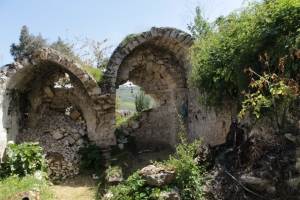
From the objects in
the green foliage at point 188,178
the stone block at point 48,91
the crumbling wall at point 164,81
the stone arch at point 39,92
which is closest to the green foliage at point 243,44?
the crumbling wall at point 164,81

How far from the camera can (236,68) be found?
15.0 ft

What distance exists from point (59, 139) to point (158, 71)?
381cm

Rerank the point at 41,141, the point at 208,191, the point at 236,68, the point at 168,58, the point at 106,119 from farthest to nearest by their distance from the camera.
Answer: the point at 168,58 → the point at 106,119 → the point at 41,141 → the point at 236,68 → the point at 208,191

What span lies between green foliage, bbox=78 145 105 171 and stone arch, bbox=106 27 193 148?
178 centimetres

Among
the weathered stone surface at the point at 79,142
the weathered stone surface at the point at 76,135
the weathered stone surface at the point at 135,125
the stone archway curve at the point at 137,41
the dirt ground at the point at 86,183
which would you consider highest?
the stone archway curve at the point at 137,41

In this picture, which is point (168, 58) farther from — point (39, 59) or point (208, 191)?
point (208, 191)

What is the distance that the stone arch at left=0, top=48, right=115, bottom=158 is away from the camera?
6709 millimetres

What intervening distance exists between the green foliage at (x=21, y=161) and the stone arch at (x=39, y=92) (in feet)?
1.88

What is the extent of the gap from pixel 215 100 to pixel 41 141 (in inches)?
192

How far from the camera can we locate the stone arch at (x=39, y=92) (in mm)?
6709

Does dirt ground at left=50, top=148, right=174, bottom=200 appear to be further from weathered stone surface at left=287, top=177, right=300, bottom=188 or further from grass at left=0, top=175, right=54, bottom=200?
weathered stone surface at left=287, top=177, right=300, bottom=188

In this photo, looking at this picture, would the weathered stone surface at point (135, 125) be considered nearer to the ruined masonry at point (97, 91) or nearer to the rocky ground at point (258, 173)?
the ruined masonry at point (97, 91)

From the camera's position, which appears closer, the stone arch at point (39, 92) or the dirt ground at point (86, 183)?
the dirt ground at point (86, 183)

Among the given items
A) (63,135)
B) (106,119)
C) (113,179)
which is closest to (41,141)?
(63,135)
